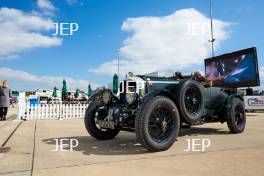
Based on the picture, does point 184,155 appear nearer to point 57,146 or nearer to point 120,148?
point 120,148

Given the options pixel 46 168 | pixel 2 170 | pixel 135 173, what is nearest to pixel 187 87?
pixel 135 173

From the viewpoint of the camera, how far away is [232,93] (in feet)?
27.8

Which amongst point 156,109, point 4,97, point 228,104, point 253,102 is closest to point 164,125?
point 156,109

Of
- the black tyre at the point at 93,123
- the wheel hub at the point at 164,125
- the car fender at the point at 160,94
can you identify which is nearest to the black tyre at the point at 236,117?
the car fender at the point at 160,94

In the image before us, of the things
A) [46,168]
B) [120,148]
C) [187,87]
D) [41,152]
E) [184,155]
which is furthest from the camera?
[187,87]

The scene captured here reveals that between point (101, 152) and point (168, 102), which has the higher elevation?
point (168, 102)

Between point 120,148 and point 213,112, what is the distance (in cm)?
308

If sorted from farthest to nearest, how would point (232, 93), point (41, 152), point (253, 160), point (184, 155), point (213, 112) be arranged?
point (232, 93), point (213, 112), point (41, 152), point (184, 155), point (253, 160)

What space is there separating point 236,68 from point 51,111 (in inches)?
614

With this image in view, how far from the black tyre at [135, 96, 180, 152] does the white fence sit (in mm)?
9697

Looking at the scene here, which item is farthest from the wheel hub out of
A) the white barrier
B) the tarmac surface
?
the white barrier

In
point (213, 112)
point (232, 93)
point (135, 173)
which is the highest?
point (232, 93)

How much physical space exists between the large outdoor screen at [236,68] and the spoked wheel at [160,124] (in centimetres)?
1582

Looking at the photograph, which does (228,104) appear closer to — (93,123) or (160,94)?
(160,94)
